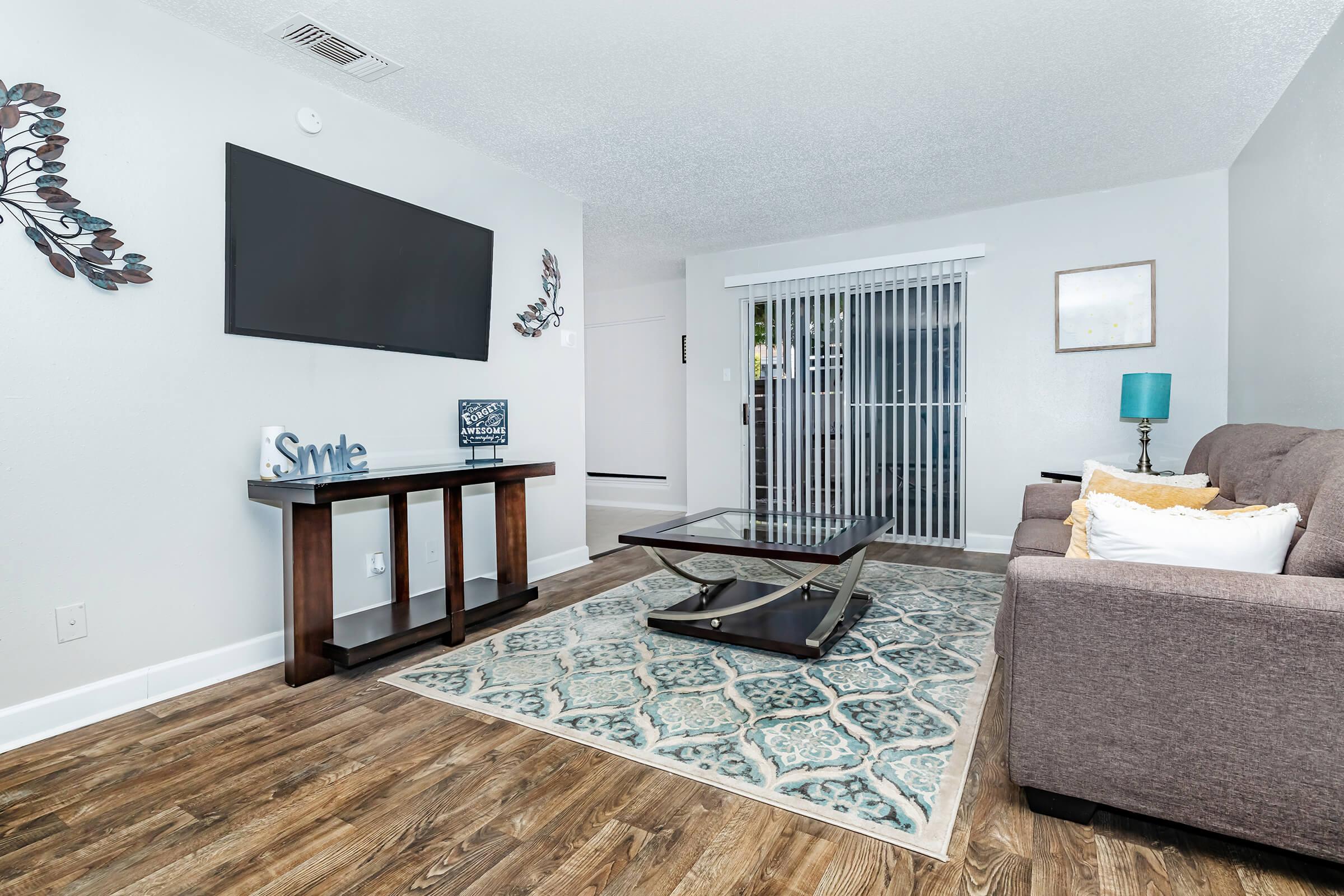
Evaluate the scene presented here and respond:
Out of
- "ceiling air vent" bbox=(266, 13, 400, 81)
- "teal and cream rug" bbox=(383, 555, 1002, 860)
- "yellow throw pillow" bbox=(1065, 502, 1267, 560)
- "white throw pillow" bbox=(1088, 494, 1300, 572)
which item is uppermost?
"ceiling air vent" bbox=(266, 13, 400, 81)

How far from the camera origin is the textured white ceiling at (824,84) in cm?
240

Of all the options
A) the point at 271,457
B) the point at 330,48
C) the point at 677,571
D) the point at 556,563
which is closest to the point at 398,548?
the point at 271,457

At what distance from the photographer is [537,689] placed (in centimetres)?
237

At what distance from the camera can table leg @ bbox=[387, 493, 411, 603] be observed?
10.1 ft

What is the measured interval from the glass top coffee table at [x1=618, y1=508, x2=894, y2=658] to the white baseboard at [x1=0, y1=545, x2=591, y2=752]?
155 cm

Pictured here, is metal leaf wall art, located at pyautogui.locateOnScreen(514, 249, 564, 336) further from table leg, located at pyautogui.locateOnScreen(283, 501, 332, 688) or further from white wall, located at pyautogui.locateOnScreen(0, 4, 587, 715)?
table leg, located at pyautogui.locateOnScreen(283, 501, 332, 688)

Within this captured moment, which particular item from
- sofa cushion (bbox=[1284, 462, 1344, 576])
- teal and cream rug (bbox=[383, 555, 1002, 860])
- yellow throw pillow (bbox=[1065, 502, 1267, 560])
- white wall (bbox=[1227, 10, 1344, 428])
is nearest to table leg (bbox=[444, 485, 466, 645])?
teal and cream rug (bbox=[383, 555, 1002, 860])

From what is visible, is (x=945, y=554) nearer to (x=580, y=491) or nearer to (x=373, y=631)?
(x=580, y=491)

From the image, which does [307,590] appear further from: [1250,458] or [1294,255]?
[1294,255]

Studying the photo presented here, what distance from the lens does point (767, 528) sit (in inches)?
122

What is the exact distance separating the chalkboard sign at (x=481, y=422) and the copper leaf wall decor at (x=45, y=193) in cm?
149

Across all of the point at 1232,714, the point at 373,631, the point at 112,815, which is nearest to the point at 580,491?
the point at 373,631

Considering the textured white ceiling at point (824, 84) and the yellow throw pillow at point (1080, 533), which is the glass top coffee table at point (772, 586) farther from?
the textured white ceiling at point (824, 84)

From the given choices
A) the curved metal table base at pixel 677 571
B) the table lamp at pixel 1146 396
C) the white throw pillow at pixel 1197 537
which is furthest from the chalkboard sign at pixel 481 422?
the table lamp at pixel 1146 396
